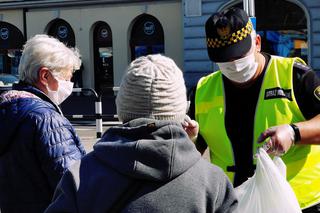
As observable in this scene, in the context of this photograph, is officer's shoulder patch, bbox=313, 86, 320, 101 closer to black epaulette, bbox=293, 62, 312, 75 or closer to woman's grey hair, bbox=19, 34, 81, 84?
black epaulette, bbox=293, 62, 312, 75

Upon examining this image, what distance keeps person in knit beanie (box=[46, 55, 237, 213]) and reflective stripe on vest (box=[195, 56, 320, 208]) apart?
924 mm

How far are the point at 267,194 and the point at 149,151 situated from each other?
591 millimetres

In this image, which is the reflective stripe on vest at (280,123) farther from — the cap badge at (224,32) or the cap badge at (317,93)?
the cap badge at (224,32)

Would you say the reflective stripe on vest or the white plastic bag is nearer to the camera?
the white plastic bag

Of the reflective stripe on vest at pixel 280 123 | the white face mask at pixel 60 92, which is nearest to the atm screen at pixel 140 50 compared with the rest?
the white face mask at pixel 60 92

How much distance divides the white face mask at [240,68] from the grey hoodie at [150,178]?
0.97m

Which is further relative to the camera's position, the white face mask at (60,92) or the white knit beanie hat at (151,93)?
the white face mask at (60,92)

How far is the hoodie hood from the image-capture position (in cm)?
183

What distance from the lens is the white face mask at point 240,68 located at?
110 inches

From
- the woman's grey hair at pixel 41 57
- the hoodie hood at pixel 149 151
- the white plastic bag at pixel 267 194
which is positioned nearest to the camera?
the hoodie hood at pixel 149 151

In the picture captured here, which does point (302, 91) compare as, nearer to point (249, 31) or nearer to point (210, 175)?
point (249, 31)

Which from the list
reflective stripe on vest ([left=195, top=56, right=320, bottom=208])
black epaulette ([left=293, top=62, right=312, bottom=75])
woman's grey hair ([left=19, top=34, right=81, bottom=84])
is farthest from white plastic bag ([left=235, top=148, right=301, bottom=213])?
woman's grey hair ([left=19, top=34, right=81, bottom=84])

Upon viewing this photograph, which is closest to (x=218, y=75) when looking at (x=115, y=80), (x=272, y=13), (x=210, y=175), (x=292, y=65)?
(x=292, y=65)

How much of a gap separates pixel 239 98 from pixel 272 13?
18254 mm
